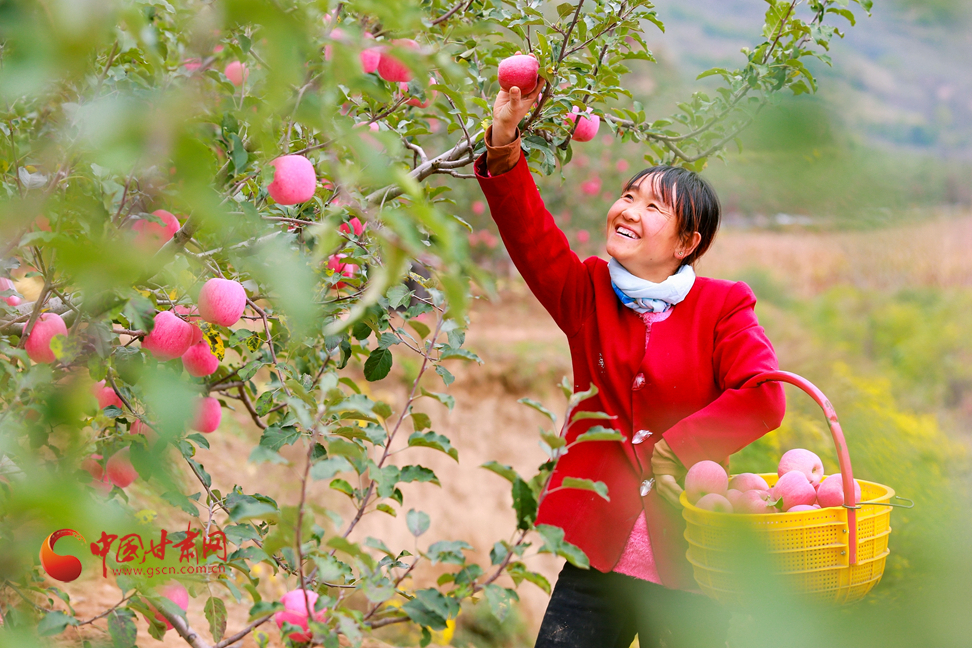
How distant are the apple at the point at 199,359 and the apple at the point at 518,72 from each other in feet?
1.76

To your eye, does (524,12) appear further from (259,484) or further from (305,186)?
(259,484)

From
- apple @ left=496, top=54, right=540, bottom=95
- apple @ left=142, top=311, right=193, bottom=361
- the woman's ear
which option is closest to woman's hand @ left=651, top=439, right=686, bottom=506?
the woman's ear

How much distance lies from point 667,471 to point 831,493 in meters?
0.22

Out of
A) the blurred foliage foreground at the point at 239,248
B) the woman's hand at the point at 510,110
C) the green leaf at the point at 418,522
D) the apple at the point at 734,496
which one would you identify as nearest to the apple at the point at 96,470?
the blurred foliage foreground at the point at 239,248

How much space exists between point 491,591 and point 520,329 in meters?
4.72

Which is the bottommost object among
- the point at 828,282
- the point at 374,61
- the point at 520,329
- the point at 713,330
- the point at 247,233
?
the point at 520,329

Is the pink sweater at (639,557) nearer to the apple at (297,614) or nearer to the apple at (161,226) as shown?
the apple at (297,614)

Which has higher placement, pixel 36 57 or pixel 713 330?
pixel 36 57

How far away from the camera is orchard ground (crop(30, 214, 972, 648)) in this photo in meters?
2.74

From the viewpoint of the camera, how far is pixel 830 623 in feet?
1.19

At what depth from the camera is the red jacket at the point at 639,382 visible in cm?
103

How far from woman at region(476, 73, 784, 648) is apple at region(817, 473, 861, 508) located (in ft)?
0.37

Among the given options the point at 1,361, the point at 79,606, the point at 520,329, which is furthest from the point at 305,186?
the point at 520,329

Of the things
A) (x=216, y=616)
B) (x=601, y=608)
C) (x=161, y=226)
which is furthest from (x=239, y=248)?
(x=601, y=608)
